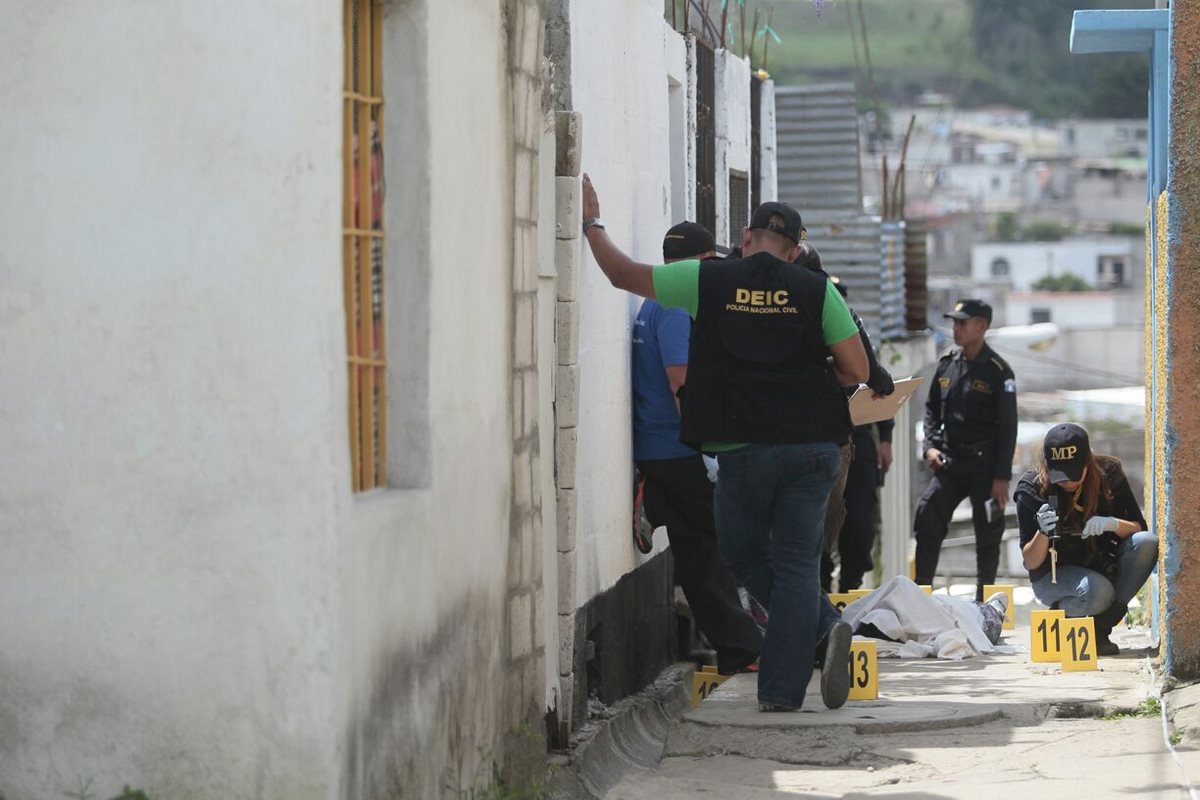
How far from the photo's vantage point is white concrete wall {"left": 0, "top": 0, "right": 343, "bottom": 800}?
4477 mm

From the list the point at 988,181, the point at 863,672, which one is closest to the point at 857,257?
the point at 863,672

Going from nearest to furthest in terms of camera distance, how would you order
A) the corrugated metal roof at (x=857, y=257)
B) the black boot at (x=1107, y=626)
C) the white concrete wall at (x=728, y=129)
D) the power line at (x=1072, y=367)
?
the black boot at (x=1107, y=626), the white concrete wall at (x=728, y=129), the corrugated metal roof at (x=857, y=257), the power line at (x=1072, y=367)

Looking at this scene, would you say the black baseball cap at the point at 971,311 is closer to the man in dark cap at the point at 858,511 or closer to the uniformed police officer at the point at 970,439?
the uniformed police officer at the point at 970,439

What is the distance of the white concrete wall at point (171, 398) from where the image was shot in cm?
448

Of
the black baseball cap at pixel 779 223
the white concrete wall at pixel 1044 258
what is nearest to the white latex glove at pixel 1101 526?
the black baseball cap at pixel 779 223

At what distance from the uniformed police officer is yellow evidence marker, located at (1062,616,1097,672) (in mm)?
2754

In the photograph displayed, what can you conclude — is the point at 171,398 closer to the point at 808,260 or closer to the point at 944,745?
the point at 944,745

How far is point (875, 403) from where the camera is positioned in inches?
321

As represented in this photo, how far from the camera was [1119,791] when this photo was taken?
590 cm

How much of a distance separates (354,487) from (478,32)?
1.60 meters

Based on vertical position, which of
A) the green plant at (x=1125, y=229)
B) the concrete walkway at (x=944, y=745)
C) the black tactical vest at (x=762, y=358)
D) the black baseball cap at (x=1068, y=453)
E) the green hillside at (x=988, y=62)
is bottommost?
the concrete walkway at (x=944, y=745)

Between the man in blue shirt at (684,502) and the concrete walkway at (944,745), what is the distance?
A: 20.8 inches

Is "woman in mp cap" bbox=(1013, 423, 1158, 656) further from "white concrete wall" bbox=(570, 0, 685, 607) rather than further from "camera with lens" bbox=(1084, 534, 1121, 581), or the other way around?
"white concrete wall" bbox=(570, 0, 685, 607)

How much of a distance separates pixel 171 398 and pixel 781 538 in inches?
121
